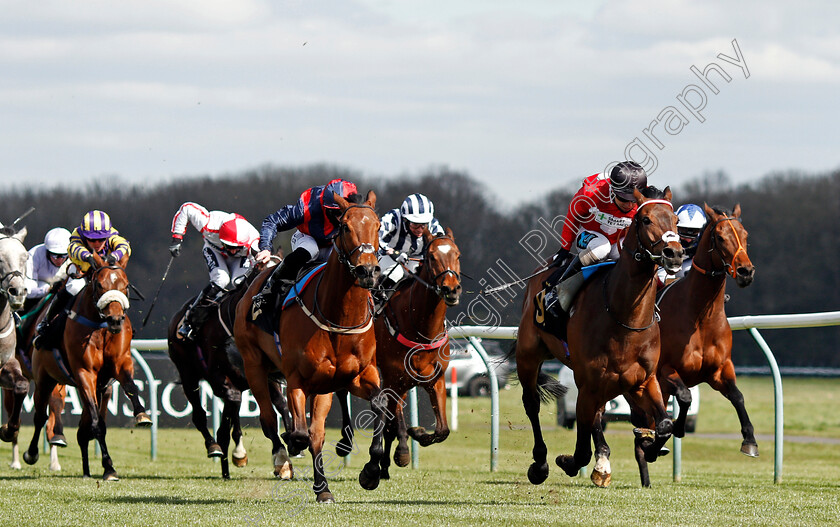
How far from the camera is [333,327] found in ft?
24.3

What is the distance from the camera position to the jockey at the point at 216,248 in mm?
10477

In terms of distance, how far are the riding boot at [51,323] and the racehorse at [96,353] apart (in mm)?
100

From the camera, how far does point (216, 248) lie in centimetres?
1078

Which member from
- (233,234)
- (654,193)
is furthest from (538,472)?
(233,234)

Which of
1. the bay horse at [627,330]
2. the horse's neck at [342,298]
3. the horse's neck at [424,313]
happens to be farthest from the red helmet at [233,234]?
the bay horse at [627,330]

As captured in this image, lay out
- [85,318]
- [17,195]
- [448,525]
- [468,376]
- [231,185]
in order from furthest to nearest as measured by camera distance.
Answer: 1. [231,185]
2. [17,195]
3. [468,376]
4. [85,318]
5. [448,525]

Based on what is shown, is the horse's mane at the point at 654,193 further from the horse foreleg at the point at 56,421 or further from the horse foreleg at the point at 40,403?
the horse foreleg at the point at 40,403

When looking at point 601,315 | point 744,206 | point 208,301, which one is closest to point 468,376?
point 208,301

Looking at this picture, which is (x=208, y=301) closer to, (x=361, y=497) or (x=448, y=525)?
(x=361, y=497)

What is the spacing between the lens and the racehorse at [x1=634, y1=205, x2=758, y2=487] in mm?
8172

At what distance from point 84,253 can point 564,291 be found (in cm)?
467

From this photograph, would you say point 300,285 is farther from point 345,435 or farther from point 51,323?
point 51,323

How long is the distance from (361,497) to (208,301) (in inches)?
121

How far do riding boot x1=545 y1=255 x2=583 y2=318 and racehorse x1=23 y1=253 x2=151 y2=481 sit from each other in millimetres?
3767
